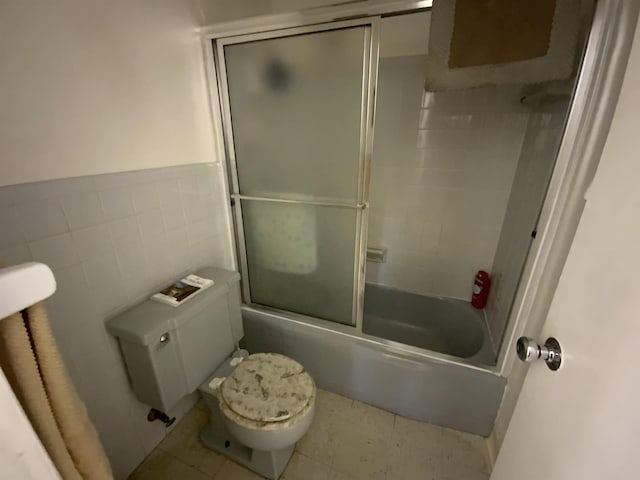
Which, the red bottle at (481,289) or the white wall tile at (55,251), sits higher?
the white wall tile at (55,251)

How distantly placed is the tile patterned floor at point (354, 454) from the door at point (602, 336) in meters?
0.81

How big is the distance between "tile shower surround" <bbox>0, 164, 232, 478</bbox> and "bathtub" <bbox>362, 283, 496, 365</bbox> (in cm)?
134

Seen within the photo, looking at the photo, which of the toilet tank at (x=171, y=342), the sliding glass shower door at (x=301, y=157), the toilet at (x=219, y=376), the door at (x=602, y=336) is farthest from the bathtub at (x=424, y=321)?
the door at (x=602, y=336)

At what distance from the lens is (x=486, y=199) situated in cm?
174

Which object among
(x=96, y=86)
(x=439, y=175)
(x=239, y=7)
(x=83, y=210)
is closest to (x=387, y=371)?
(x=439, y=175)

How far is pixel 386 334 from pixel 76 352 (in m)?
1.69

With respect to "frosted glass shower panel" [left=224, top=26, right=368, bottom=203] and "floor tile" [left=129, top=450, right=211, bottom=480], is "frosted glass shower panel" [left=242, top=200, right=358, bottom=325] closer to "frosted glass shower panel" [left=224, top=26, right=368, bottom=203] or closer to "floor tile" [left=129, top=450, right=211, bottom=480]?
"frosted glass shower panel" [left=224, top=26, right=368, bottom=203]

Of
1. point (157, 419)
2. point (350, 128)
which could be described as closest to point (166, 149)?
point (350, 128)

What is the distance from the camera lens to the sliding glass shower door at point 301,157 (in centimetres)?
115

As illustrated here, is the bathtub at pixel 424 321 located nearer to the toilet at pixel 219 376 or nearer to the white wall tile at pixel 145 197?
the toilet at pixel 219 376

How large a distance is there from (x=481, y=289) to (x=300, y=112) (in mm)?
1537

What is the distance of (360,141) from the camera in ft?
3.87

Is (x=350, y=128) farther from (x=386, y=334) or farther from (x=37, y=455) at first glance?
(x=386, y=334)

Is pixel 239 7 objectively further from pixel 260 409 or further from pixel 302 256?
pixel 260 409
